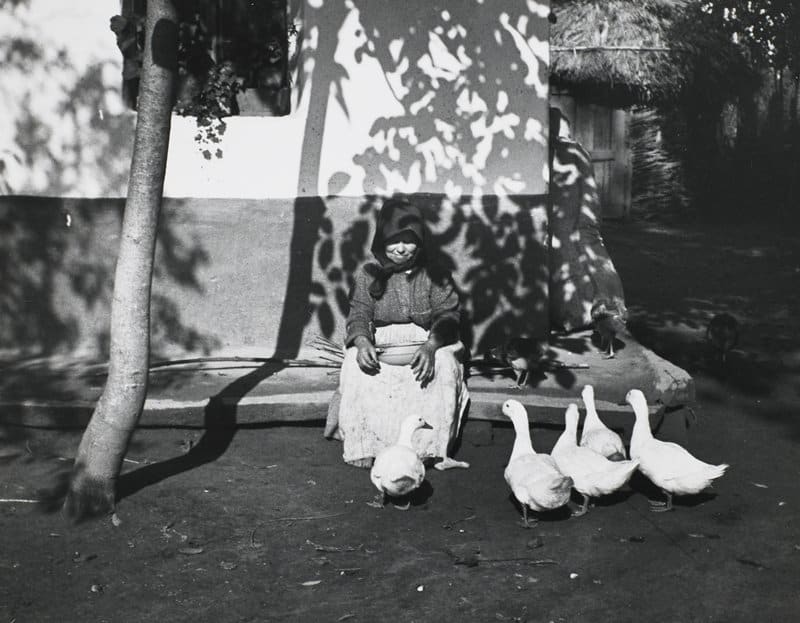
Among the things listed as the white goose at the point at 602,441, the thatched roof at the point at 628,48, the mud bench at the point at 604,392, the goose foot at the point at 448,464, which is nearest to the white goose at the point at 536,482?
the white goose at the point at 602,441

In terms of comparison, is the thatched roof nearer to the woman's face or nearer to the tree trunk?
the woman's face

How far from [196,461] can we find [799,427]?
4.19 meters

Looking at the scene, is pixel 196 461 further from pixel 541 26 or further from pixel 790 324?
pixel 790 324

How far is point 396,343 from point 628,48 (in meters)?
12.5

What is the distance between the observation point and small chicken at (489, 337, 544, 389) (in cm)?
741

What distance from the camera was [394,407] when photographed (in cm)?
669

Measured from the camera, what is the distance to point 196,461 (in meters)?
6.73

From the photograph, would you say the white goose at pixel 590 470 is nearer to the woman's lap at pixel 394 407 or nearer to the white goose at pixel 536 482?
the white goose at pixel 536 482

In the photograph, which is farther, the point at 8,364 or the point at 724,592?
the point at 8,364

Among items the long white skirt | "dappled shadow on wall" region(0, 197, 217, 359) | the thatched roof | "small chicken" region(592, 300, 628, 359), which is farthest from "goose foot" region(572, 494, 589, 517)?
the thatched roof

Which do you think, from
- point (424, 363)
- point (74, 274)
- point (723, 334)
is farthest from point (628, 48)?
point (424, 363)

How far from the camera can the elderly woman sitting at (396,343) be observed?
669 centimetres

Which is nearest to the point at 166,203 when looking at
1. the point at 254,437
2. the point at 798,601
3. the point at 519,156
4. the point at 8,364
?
the point at 8,364

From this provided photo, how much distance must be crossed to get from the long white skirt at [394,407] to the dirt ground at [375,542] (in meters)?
0.21
